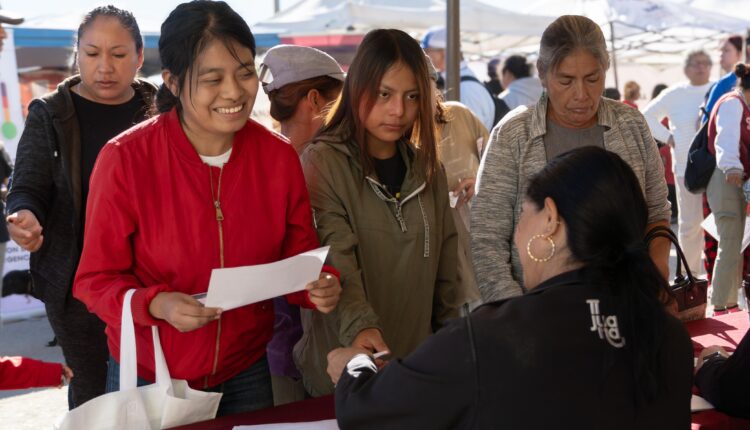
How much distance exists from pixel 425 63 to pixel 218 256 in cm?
84

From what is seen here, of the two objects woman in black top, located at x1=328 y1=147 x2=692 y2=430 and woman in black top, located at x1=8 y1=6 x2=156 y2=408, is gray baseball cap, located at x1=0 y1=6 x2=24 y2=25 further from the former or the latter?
woman in black top, located at x1=328 y1=147 x2=692 y2=430

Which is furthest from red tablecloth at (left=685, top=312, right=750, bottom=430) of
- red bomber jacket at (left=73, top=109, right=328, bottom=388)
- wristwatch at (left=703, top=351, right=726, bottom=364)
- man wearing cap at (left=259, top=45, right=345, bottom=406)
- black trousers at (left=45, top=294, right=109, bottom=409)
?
black trousers at (left=45, top=294, right=109, bottom=409)

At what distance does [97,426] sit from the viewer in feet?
5.73

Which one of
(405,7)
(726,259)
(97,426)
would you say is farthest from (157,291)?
(405,7)

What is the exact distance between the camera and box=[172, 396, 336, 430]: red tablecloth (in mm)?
1847

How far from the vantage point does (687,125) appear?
22.6 feet

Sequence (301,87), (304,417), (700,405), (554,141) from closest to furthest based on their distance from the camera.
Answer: (304,417) < (700,405) < (554,141) < (301,87)

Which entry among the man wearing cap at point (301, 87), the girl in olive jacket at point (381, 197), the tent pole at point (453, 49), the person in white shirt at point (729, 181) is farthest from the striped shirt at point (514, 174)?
the person in white shirt at point (729, 181)

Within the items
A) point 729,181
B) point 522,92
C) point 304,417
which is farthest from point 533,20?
point 304,417

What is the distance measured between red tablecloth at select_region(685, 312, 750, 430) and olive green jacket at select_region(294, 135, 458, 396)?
2.29 ft

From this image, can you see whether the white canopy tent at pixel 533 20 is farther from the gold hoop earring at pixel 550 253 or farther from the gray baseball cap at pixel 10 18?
the gold hoop earring at pixel 550 253

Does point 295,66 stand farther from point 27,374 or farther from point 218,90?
point 27,374

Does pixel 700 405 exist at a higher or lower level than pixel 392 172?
lower

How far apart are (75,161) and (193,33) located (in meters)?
0.94
